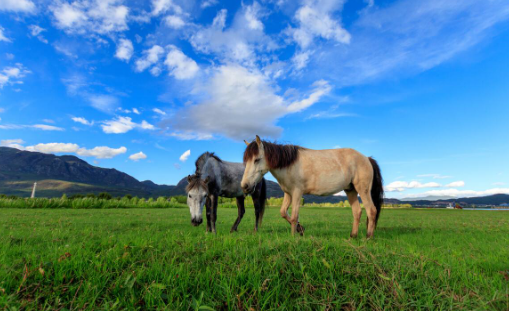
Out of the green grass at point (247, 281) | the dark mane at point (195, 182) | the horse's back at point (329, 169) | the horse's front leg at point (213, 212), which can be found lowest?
the green grass at point (247, 281)

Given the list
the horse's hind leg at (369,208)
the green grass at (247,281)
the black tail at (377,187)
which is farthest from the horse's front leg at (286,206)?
the black tail at (377,187)

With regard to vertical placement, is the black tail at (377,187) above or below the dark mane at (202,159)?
below

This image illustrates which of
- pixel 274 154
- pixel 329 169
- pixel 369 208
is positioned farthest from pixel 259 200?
pixel 369 208

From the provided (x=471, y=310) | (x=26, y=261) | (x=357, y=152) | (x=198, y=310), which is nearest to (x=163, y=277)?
(x=198, y=310)

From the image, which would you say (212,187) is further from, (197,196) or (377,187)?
(377,187)

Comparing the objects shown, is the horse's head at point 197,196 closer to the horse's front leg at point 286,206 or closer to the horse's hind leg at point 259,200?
the horse's hind leg at point 259,200

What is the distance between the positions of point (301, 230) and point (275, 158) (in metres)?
1.83

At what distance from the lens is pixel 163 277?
2.74m

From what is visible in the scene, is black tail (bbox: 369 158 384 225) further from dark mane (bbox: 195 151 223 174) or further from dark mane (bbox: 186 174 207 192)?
dark mane (bbox: 186 174 207 192)

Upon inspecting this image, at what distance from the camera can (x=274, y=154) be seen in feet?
19.8

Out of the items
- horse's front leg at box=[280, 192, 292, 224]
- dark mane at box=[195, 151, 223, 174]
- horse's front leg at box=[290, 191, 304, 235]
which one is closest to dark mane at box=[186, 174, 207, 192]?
dark mane at box=[195, 151, 223, 174]

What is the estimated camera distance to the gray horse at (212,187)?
22.4ft

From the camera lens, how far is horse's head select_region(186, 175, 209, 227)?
6.80 m

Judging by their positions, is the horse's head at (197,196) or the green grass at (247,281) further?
the horse's head at (197,196)
